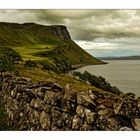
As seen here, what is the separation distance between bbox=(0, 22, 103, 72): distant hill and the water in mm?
130

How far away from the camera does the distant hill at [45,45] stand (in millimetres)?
14625

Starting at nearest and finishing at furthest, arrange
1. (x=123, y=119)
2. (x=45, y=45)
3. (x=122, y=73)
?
(x=123, y=119) < (x=122, y=73) < (x=45, y=45)

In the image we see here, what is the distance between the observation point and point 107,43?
48.6ft

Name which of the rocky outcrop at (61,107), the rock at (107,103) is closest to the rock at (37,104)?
the rocky outcrop at (61,107)

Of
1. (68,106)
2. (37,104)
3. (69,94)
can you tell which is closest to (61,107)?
(68,106)

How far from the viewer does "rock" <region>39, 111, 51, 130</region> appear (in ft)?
47.9

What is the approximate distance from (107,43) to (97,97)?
794 millimetres

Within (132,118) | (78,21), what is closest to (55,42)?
(78,21)

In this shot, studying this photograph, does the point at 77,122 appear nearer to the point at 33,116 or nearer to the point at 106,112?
the point at 106,112

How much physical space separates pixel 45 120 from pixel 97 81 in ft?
2.99

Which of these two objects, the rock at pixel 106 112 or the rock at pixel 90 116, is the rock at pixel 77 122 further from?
the rock at pixel 106 112

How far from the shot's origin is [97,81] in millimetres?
14633

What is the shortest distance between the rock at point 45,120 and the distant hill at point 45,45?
2.19ft
